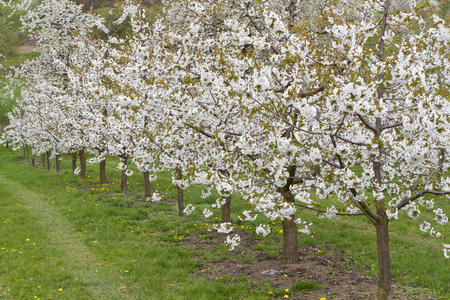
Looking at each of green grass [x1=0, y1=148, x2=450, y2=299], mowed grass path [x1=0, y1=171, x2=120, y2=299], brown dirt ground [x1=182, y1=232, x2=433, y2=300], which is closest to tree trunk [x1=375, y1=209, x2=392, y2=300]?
brown dirt ground [x1=182, y1=232, x2=433, y2=300]

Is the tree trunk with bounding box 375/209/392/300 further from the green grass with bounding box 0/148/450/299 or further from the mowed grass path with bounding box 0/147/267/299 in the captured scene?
the mowed grass path with bounding box 0/147/267/299

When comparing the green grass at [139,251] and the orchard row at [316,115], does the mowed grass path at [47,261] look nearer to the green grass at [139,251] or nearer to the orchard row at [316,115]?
the green grass at [139,251]

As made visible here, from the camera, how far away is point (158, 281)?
959 centimetres

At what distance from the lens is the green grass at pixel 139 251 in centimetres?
908

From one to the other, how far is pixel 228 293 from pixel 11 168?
35.4m

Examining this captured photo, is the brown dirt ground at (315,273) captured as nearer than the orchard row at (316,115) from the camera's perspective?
No

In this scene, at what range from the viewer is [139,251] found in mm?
11734

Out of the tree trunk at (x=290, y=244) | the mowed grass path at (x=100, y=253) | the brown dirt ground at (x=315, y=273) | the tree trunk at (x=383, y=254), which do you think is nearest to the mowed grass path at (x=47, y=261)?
the mowed grass path at (x=100, y=253)

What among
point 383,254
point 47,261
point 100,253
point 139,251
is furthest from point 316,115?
point 47,261

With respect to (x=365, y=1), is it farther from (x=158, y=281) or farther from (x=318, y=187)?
(x=158, y=281)

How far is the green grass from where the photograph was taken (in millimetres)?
9078

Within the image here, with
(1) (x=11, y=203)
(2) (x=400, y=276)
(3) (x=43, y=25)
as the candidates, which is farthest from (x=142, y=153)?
(3) (x=43, y=25)

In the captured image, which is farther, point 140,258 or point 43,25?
point 43,25

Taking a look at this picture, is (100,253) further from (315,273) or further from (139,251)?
(315,273)
